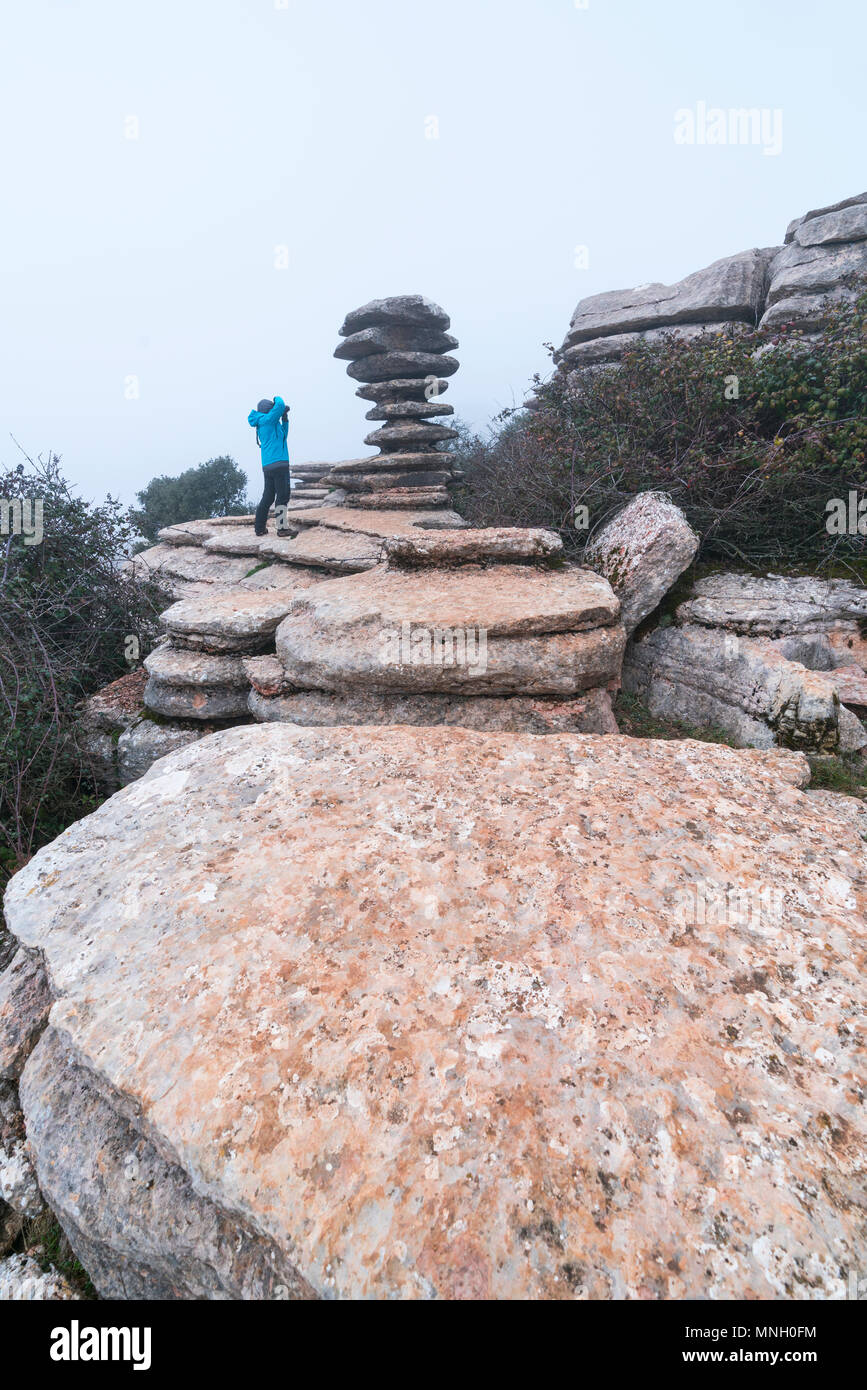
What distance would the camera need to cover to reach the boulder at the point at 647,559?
616 cm

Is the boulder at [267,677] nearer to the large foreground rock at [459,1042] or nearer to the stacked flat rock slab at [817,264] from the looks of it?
the large foreground rock at [459,1042]

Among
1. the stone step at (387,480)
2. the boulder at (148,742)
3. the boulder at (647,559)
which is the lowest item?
the boulder at (148,742)

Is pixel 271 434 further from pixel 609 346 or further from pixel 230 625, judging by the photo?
pixel 609 346

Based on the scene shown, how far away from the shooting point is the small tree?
22.8 m

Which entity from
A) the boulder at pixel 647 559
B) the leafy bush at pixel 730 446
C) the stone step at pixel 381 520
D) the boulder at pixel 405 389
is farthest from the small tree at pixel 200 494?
the boulder at pixel 647 559

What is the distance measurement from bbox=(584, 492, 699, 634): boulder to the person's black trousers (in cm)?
662

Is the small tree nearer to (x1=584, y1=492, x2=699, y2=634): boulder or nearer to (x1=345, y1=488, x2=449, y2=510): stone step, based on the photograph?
(x1=345, y1=488, x2=449, y2=510): stone step

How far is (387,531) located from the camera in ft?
34.4

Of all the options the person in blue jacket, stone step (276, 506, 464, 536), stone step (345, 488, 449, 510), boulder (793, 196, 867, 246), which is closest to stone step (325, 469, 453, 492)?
stone step (345, 488, 449, 510)

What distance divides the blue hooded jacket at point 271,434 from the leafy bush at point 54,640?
9.39 ft

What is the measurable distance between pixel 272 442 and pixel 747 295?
31.9ft

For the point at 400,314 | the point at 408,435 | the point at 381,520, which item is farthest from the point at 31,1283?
the point at 400,314
